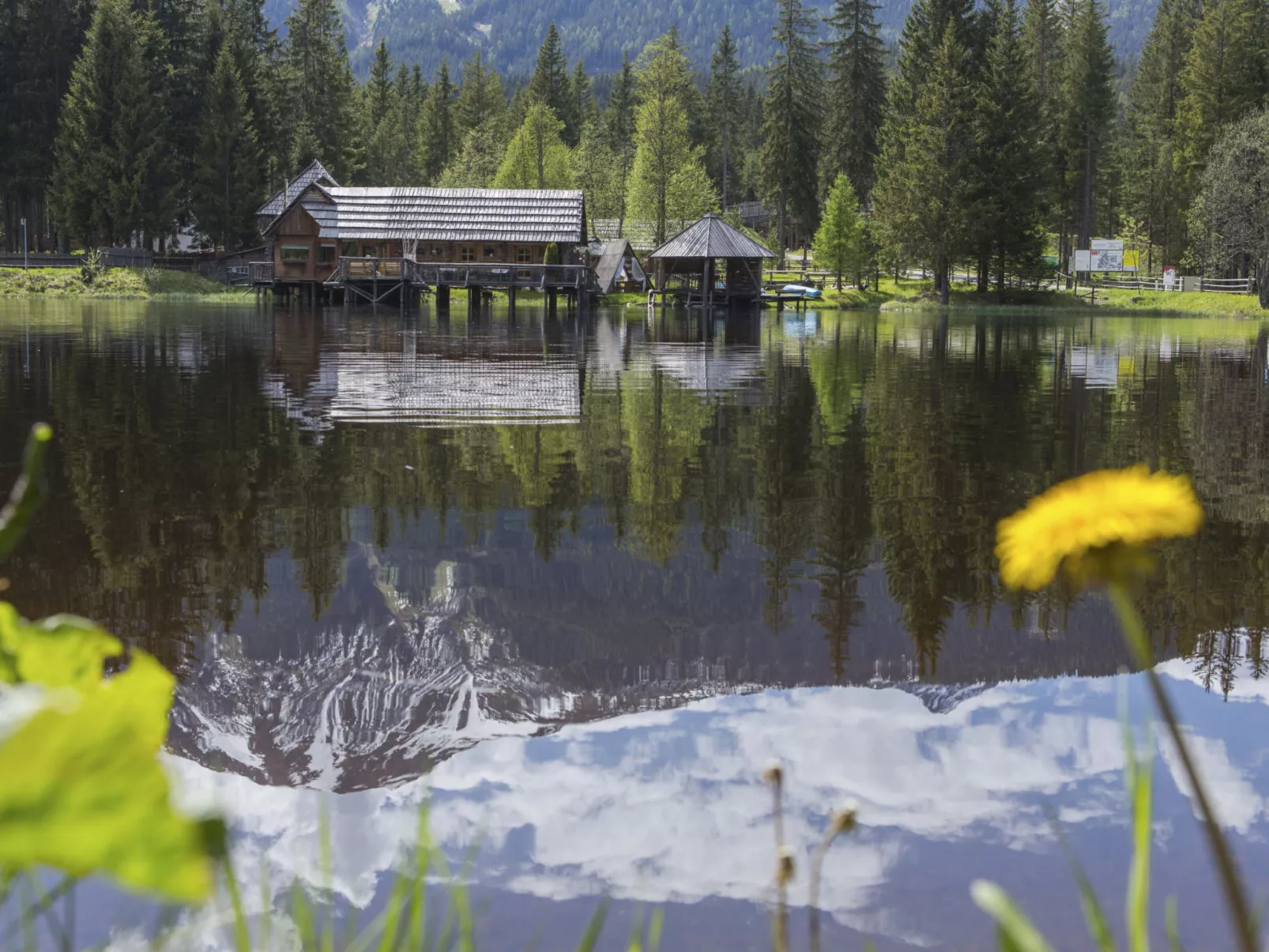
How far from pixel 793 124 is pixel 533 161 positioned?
17.2 metres

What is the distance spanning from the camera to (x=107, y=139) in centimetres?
6588

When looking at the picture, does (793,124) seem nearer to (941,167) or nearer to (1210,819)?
(941,167)

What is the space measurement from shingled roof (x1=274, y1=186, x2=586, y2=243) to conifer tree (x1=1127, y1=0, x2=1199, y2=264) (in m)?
36.4

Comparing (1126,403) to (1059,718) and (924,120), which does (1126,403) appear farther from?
(924,120)

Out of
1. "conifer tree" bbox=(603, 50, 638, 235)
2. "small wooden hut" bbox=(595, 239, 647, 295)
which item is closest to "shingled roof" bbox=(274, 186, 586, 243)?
"small wooden hut" bbox=(595, 239, 647, 295)

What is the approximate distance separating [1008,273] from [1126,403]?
53.2m

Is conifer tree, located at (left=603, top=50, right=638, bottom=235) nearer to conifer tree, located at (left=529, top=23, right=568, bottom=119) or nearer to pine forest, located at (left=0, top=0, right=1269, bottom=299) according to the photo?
pine forest, located at (left=0, top=0, right=1269, bottom=299)

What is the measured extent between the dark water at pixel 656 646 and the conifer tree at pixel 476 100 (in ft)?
319

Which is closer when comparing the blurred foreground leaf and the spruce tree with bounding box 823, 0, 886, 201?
the blurred foreground leaf

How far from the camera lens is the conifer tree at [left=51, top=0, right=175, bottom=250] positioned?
6438 cm

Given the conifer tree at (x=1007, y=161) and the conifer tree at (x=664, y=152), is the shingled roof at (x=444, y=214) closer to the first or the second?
the conifer tree at (x=664, y=152)

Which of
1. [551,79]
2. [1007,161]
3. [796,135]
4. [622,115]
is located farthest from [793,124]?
[1007,161]

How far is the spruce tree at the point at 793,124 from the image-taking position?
87.8 meters

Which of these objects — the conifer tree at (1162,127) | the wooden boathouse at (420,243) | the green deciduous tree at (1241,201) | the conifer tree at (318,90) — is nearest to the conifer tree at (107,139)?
the wooden boathouse at (420,243)
